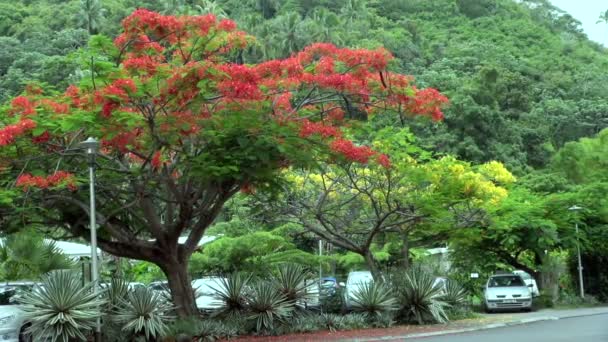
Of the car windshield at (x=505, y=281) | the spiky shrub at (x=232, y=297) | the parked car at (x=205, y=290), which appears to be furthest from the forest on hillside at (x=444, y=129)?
the spiky shrub at (x=232, y=297)

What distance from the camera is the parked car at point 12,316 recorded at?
15.1 meters

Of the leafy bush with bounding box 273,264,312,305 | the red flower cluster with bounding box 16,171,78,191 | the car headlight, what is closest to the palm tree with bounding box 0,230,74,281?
the car headlight

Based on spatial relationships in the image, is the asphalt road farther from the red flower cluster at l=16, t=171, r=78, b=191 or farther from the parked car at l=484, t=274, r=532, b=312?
the red flower cluster at l=16, t=171, r=78, b=191

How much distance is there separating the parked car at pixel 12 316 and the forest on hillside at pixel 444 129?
1716 mm

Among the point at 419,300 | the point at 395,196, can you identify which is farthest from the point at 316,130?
the point at 419,300

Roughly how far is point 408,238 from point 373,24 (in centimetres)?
6189

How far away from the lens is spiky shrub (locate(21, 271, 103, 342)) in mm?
13945

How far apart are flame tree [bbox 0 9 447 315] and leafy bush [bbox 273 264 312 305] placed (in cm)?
373

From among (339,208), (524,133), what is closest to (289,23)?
(524,133)

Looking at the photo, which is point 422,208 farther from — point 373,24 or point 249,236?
point 373,24

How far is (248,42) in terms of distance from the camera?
15.2 m

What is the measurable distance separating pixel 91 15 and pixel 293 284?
54977 mm

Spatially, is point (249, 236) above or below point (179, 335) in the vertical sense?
above

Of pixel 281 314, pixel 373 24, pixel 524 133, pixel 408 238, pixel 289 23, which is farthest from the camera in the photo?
pixel 373 24
